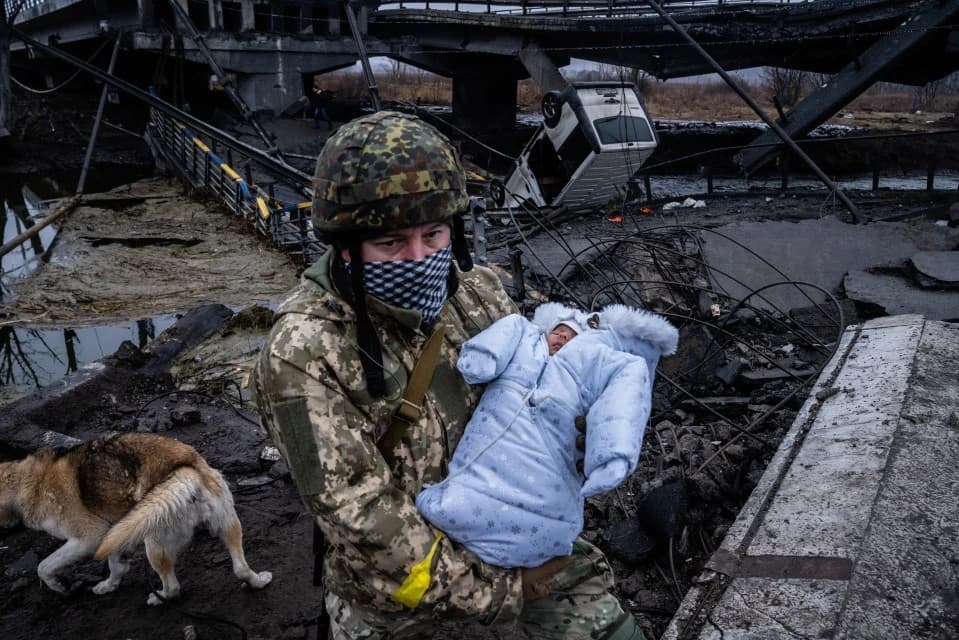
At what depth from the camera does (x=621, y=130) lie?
545 inches

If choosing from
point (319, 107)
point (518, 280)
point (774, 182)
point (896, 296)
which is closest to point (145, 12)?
point (319, 107)

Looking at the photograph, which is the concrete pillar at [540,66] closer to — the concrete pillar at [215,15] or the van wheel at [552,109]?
the concrete pillar at [215,15]

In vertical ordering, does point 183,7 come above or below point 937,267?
above

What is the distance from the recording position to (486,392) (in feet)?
7.00

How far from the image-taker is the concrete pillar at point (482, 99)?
2968 centimetres

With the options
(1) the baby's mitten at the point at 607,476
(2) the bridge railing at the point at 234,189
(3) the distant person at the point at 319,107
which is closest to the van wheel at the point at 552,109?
(2) the bridge railing at the point at 234,189

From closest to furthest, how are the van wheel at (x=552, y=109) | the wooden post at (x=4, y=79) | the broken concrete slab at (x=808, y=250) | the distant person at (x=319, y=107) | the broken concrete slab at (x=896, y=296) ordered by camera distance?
the broken concrete slab at (x=896, y=296) < the broken concrete slab at (x=808, y=250) < the van wheel at (x=552, y=109) < the wooden post at (x=4, y=79) < the distant person at (x=319, y=107)

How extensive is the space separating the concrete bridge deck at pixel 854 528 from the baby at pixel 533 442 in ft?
3.23

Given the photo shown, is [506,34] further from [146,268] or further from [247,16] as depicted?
[146,268]

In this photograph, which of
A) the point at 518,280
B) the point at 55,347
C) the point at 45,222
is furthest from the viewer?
the point at 45,222

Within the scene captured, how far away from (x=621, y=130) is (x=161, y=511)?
12.2 metres

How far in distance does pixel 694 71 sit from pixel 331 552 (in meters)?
24.0

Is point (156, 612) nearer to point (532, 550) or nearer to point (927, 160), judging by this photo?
point (532, 550)

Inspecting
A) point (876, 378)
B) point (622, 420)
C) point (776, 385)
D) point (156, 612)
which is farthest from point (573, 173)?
point (622, 420)
